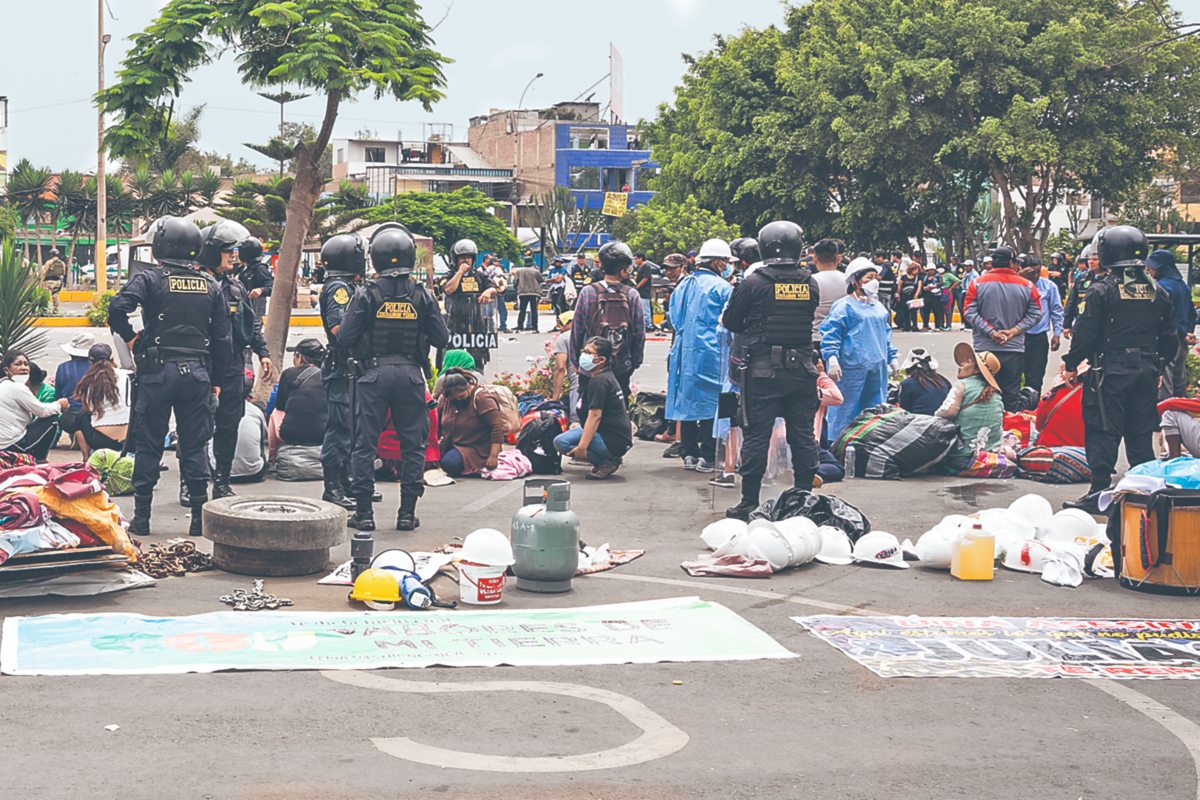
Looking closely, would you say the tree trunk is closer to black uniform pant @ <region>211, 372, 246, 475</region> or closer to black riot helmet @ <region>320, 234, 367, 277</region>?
black riot helmet @ <region>320, 234, 367, 277</region>

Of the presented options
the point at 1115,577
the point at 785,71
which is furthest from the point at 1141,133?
the point at 1115,577

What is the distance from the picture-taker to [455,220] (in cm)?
6116

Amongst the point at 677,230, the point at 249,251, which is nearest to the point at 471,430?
the point at 249,251

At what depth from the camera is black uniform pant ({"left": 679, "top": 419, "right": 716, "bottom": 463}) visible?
43.8ft

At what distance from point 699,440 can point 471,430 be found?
221cm

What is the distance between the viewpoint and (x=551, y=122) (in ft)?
291

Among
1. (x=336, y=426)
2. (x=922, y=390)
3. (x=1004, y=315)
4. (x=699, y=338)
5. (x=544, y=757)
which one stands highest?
(x=1004, y=315)

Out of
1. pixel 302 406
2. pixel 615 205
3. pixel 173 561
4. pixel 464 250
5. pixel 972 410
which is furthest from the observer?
pixel 615 205

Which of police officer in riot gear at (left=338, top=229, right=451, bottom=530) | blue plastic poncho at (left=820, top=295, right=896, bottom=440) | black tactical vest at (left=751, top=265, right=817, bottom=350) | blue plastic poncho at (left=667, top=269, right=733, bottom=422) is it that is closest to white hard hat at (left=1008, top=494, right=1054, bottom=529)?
black tactical vest at (left=751, top=265, right=817, bottom=350)

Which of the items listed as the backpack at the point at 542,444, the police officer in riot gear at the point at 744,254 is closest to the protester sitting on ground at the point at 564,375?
the backpack at the point at 542,444

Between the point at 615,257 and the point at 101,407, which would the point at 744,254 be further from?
the point at 101,407

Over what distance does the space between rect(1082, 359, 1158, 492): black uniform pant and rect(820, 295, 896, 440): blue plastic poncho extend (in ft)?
7.47

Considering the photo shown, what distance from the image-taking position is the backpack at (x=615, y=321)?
1259 cm

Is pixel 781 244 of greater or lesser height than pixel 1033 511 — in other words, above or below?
above
